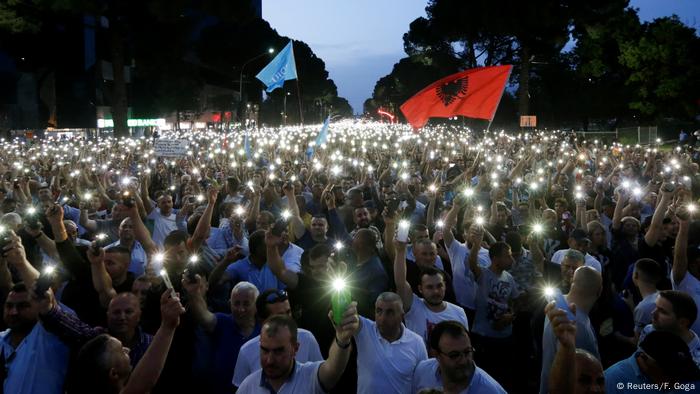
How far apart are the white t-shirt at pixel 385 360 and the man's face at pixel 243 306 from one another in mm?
811

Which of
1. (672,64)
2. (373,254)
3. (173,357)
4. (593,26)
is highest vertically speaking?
(593,26)

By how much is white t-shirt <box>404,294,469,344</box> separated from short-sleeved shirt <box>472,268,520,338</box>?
3.31ft

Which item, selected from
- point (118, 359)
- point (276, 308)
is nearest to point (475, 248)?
point (276, 308)

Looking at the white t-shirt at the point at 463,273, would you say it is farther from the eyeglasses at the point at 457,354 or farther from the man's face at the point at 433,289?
the eyeglasses at the point at 457,354

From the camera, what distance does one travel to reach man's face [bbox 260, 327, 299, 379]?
3.54 m

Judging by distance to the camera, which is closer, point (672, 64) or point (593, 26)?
point (672, 64)

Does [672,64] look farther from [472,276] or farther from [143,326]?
[143,326]

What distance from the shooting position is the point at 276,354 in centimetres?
354

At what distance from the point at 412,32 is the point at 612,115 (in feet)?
61.7

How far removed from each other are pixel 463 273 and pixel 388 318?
7.55 feet

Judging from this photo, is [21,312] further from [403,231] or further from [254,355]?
[403,231]

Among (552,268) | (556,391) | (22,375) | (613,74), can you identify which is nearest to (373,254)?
(552,268)

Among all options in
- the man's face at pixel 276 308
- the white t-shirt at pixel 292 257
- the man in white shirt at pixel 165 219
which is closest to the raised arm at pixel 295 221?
the white t-shirt at pixel 292 257

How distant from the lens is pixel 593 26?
4066 centimetres
